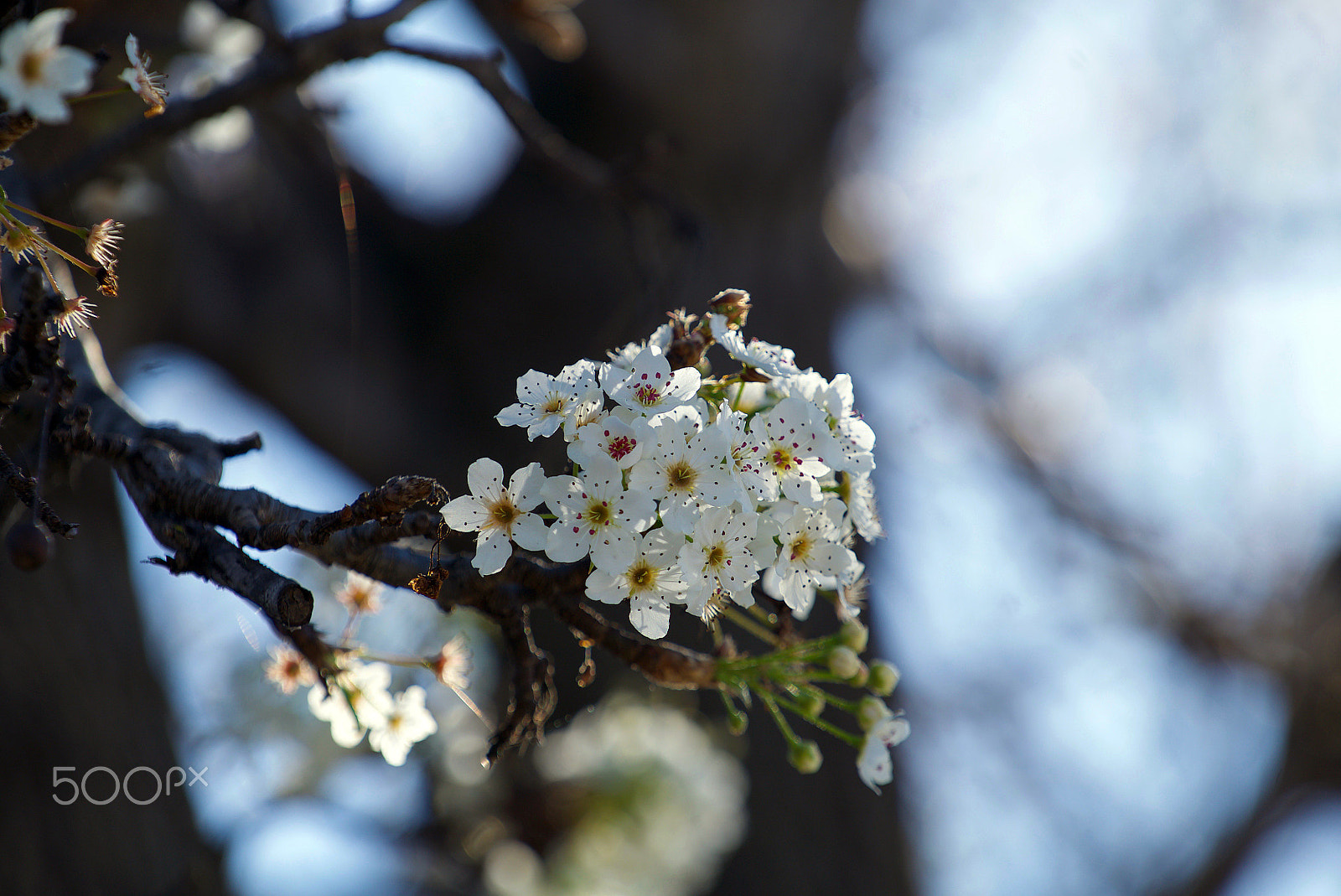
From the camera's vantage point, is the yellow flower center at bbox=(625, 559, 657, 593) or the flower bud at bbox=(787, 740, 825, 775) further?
the flower bud at bbox=(787, 740, 825, 775)

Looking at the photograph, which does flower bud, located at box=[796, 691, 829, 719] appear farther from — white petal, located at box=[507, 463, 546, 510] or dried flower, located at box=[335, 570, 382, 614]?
dried flower, located at box=[335, 570, 382, 614]

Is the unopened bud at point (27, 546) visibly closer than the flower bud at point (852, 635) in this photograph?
Yes

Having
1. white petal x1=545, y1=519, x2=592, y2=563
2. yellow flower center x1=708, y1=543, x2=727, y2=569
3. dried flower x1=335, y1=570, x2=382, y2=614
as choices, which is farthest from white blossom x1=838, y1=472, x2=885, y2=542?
dried flower x1=335, y1=570, x2=382, y2=614

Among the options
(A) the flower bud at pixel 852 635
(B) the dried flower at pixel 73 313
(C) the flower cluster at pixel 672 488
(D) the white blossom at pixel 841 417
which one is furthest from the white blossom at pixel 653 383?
(B) the dried flower at pixel 73 313

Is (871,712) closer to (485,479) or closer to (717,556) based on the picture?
(717,556)

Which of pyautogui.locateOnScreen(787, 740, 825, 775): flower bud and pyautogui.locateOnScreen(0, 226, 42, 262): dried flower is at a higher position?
pyautogui.locateOnScreen(0, 226, 42, 262): dried flower

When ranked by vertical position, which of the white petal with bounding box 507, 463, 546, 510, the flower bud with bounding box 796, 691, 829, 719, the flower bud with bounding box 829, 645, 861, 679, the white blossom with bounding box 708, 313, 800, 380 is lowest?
the flower bud with bounding box 796, 691, 829, 719

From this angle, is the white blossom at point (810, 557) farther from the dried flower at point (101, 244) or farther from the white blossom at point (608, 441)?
the dried flower at point (101, 244)
